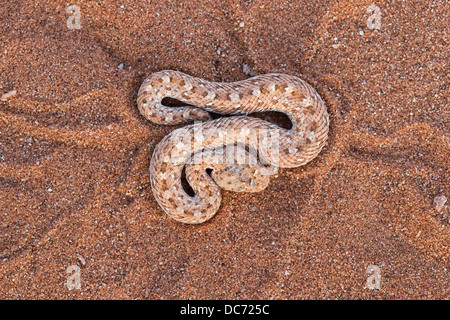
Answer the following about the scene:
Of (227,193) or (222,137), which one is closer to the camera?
(222,137)

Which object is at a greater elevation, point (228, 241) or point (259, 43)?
point (259, 43)

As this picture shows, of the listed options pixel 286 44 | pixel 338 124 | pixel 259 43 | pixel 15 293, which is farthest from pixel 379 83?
pixel 15 293

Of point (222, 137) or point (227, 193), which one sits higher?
point (222, 137)

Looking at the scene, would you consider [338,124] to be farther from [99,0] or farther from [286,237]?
[99,0]
